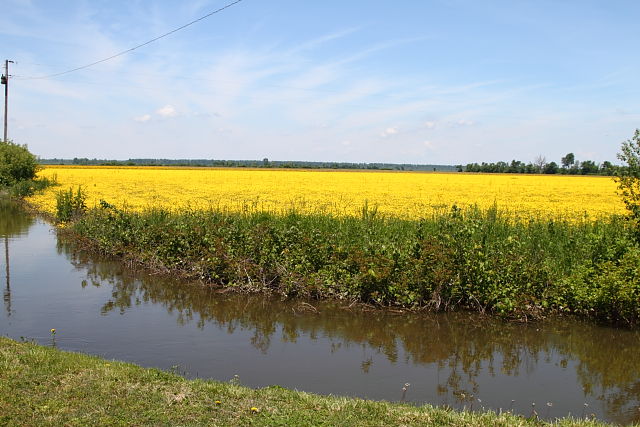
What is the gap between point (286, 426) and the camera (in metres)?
4.50

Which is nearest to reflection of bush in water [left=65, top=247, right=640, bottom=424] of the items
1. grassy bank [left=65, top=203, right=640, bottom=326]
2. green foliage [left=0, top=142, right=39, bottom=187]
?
grassy bank [left=65, top=203, right=640, bottom=326]

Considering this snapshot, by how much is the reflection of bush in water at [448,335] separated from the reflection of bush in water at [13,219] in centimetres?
1052

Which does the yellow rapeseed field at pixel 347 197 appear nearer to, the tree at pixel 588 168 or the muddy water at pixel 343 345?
the muddy water at pixel 343 345

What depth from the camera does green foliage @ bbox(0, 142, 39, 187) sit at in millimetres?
35656

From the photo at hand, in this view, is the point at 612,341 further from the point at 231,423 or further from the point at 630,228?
the point at 231,423

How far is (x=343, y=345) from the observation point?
799cm

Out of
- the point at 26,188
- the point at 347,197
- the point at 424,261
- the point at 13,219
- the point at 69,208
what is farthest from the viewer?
the point at 26,188

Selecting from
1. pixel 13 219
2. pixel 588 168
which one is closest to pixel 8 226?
pixel 13 219

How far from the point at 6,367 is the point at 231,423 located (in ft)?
8.91

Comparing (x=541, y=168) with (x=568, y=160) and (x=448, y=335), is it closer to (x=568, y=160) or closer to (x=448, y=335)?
(x=568, y=160)

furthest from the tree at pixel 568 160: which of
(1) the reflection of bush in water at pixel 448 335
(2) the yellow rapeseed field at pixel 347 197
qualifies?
(1) the reflection of bush in water at pixel 448 335

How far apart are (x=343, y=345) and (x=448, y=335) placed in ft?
5.97

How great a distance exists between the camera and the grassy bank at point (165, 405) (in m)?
4.56

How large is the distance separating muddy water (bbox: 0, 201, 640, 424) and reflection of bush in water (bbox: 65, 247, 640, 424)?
0.02 m
